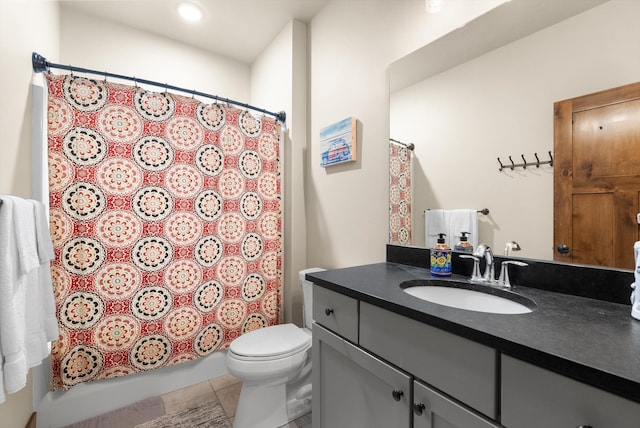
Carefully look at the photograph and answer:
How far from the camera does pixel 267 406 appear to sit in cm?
148

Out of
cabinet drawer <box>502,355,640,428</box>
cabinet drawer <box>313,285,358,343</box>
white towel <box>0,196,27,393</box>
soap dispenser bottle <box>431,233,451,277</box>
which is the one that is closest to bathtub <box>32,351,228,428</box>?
white towel <box>0,196,27,393</box>

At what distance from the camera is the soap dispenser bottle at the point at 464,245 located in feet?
3.96

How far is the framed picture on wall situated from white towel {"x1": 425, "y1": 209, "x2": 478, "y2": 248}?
635 millimetres

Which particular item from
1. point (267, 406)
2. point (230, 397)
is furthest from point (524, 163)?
point (230, 397)

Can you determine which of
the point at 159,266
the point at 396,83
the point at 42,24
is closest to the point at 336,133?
the point at 396,83

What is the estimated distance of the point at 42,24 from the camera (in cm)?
162

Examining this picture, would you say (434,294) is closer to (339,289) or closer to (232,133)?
(339,289)

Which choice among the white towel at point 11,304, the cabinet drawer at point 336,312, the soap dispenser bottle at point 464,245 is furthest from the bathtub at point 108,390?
the soap dispenser bottle at point 464,245

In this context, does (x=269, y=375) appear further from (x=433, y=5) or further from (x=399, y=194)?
(x=433, y=5)

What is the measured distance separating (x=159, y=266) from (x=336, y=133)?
1404 millimetres

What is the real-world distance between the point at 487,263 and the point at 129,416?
2043 mm

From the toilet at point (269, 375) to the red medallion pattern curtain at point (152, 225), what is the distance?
527 mm

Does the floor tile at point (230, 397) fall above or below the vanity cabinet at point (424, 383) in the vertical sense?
below

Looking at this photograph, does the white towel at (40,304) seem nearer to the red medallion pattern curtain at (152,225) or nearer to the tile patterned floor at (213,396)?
the red medallion pattern curtain at (152,225)
